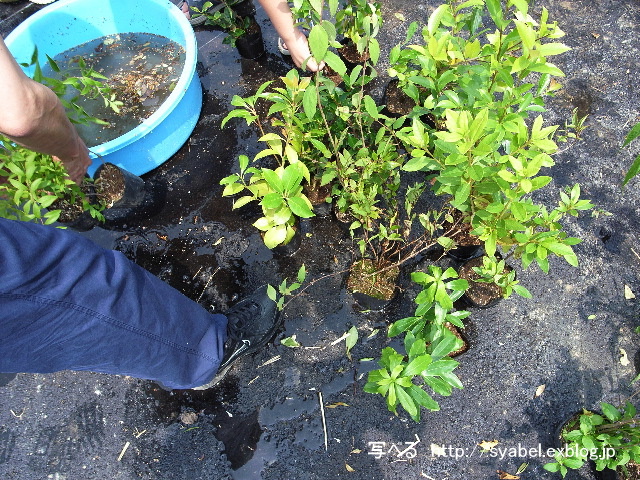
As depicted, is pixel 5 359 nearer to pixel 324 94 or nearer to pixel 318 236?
pixel 318 236

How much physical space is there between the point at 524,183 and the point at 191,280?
5.56 feet

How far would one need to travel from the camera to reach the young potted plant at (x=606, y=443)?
56.0 inches

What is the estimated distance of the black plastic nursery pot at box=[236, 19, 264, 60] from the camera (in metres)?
2.80

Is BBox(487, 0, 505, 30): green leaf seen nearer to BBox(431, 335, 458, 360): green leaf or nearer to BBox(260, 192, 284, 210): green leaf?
BBox(260, 192, 284, 210): green leaf

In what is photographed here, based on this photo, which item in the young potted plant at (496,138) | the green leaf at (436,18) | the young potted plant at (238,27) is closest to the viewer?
the young potted plant at (496,138)

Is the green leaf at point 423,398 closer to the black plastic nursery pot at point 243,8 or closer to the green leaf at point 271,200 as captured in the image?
the green leaf at point 271,200

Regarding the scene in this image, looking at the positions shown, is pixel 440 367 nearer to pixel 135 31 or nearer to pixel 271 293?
pixel 271 293

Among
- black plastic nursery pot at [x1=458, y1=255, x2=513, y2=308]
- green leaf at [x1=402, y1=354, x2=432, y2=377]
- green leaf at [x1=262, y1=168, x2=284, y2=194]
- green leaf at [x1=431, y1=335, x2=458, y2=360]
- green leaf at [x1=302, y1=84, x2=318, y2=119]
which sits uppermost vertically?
green leaf at [x1=302, y1=84, x2=318, y2=119]

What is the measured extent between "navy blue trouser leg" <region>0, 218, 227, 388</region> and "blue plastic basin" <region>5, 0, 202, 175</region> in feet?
3.13

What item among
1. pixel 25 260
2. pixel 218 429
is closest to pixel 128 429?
pixel 218 429

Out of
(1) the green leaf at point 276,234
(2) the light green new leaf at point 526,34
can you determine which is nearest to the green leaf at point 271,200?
(1) the green leaf at point 276,234

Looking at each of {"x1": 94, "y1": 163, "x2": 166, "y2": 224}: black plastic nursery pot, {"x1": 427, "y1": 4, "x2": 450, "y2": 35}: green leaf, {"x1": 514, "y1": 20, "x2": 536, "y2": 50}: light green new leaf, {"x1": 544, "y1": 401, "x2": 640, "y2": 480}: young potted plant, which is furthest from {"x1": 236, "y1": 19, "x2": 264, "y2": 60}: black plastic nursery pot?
{"x1": 544, "y1": 401, "x2": 640, "y2": 480}: young potted plant

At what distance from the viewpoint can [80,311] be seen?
4.23ft

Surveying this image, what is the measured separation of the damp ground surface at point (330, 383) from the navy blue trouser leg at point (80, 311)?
493mm
